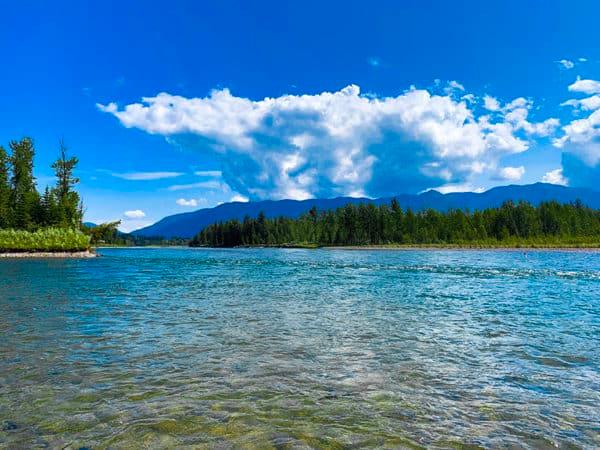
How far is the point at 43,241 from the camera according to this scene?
304 ft

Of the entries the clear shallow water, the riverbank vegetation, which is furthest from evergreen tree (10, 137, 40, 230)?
the clear shallow water

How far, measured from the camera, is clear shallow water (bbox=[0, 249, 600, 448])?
7.18 metres

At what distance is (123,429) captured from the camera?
721cm

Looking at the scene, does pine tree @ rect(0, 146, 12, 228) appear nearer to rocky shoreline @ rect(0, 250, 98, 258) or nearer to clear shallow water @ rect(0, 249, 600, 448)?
rocky shoreline @ rect(0, 250, 98, 258)

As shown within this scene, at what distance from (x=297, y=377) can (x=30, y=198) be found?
402ft

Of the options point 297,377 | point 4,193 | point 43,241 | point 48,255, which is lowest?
point 297,377

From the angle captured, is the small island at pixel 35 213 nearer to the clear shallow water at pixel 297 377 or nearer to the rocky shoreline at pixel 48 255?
the rocky shoreline at pixel 48 255

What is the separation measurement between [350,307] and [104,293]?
1710 cm

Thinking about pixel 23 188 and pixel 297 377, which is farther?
pixel 23 188

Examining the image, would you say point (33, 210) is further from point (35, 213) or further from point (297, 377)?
point (297, 377)

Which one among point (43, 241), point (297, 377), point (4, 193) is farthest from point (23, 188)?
point (297, 377)

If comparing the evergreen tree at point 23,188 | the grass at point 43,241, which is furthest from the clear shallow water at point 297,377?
the evergreen tree at point 23,188

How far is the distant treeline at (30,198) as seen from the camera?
107250 millimetres

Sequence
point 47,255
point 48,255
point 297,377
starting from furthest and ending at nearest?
→ point 48,255 → point 47,255 → point 297,377
